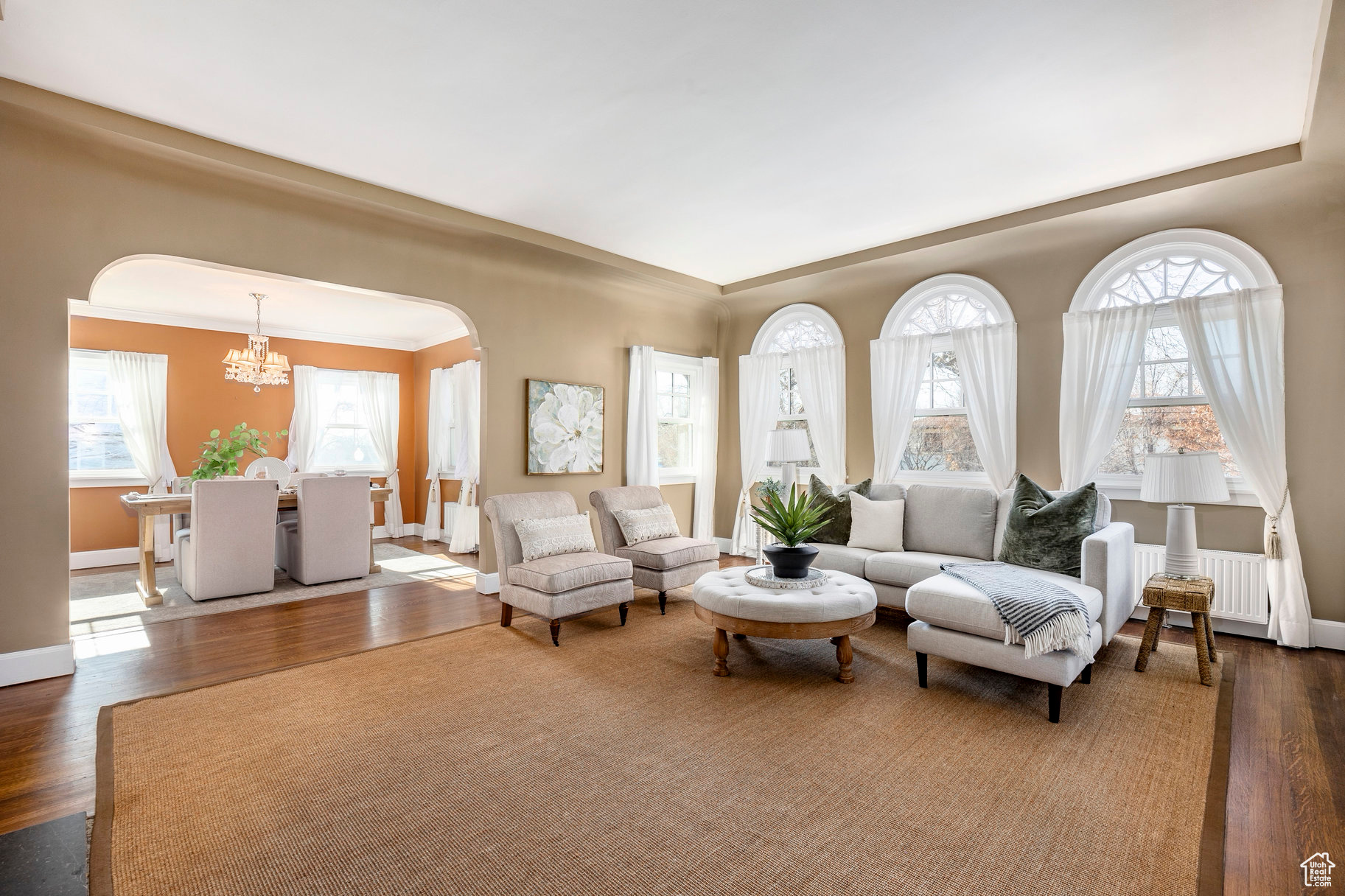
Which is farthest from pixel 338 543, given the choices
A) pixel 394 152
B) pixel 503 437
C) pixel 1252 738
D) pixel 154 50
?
pixel 1252 738

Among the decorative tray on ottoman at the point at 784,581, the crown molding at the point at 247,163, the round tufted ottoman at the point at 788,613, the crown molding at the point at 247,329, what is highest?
the crown molding at the point at 247,163

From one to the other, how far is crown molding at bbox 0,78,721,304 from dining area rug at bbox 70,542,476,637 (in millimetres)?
3082

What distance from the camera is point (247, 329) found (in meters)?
7.55

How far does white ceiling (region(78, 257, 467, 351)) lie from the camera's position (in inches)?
221

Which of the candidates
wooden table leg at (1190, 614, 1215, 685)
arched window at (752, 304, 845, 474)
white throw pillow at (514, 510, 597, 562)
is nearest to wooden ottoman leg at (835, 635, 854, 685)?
wooden table leg at (1190, 614, 1215, 685)

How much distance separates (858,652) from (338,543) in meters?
4.59

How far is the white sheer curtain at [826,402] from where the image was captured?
6.01m

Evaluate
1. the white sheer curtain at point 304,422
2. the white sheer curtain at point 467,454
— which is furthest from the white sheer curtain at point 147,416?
the white sheer curtain at point 467,454

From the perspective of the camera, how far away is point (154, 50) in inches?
109

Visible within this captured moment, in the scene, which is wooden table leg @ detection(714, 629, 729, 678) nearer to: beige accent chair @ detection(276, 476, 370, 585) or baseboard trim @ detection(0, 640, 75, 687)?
baseboard trim @ detection(0, 640, 75, 687)

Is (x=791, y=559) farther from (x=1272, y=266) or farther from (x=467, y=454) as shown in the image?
(x=467, y=454)

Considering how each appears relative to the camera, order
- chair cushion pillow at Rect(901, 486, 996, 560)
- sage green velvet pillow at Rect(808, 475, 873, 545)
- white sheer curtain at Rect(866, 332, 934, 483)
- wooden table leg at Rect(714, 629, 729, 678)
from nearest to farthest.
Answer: wooden table leg at Rect(714, 629, 729, 678)
chair cushion pillow at Rect(901, 486, 996, 560)
sage green velvet pillow at Rect(808, 475, 873, 545)
white sheer curtain at Rect(866, 332, 934, 483)

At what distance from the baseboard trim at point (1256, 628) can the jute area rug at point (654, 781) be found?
0.94 meters

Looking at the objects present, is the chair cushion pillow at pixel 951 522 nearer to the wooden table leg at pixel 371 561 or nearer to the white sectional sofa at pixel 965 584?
the white sectional sofa at pixel 965 584
